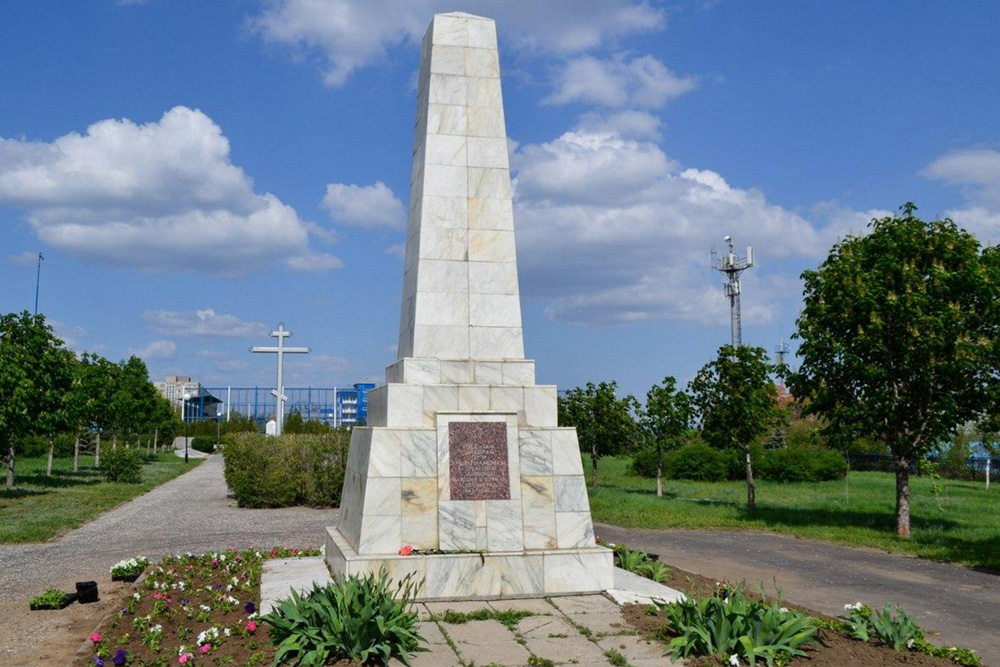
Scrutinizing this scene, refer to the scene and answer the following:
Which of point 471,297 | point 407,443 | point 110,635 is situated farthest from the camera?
point 471,297

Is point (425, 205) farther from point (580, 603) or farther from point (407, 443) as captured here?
point (580, 603)

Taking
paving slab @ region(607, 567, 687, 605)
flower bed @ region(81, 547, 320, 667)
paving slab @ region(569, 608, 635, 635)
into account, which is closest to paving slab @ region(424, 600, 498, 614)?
paving slab @ region(569, 608, 635, 635)

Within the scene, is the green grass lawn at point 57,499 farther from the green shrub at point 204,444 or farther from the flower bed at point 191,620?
the green shrub at point 204,444

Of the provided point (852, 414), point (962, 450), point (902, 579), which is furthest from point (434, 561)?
point (962, 450)

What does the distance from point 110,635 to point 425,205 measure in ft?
17.9

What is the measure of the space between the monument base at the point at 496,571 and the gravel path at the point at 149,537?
214 inches

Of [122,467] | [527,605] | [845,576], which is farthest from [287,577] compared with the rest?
[122,467]

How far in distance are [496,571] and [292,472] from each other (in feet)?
52.5

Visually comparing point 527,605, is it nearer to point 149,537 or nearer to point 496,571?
point 496,571

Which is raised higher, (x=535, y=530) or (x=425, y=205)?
(x=425, y=205)

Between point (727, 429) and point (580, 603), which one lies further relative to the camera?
point (727, 429)

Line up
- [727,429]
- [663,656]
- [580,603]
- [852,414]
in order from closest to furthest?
1. [663,656]
2. [580,603]
3. [852,414]
4. [727,429]

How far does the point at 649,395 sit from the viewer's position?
26.6 meters

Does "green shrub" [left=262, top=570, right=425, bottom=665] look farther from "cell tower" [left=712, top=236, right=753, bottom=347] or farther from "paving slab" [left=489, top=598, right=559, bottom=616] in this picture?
"cell tower" [left=712, top=236, right=753, bottom=347]
